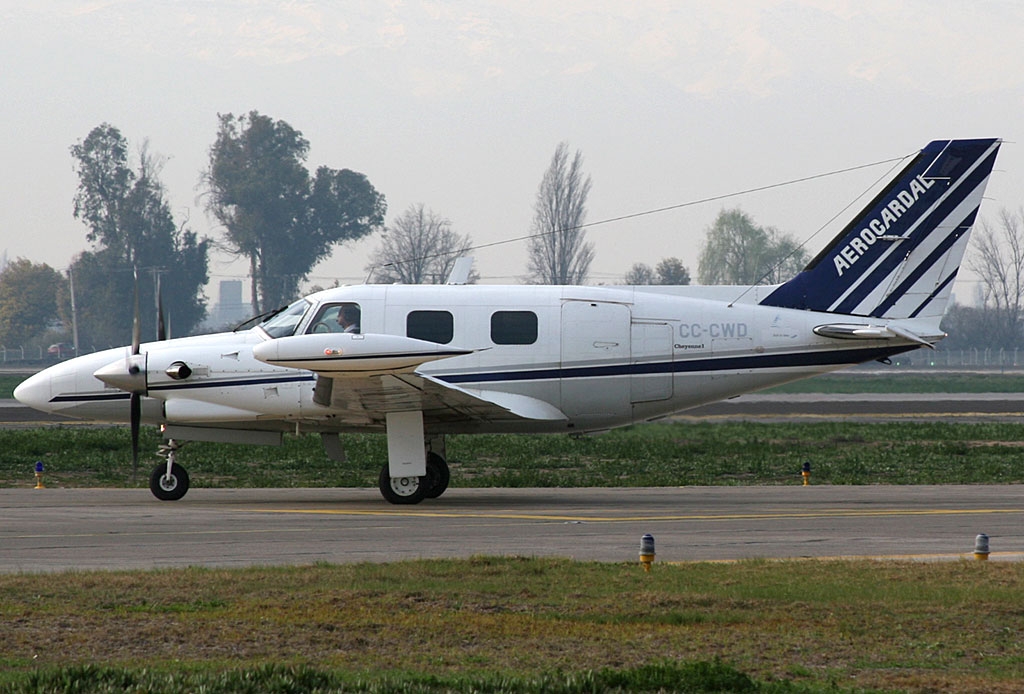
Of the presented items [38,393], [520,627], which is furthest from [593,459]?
[520,627]

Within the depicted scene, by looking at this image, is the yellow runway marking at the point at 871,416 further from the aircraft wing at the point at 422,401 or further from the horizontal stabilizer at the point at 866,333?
the aircraft wing at the point at 422,401

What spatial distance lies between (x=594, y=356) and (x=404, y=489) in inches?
153

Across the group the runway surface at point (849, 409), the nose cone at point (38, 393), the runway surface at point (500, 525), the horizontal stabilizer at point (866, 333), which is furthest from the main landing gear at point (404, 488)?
the runway surface at point (849, 409)

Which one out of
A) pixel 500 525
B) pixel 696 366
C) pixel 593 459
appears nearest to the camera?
pixel 500 525

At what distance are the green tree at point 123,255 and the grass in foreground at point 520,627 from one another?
93020mm

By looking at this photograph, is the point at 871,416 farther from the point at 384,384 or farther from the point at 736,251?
the point at 736,251

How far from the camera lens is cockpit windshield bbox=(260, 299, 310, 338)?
20266 mm

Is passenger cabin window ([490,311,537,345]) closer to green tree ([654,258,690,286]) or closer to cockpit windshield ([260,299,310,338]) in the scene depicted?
cockpit windshield ([260,299,310,338])

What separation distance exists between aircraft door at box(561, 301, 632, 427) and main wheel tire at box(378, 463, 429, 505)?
278cm

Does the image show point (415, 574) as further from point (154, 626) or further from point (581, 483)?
point (581, 483)

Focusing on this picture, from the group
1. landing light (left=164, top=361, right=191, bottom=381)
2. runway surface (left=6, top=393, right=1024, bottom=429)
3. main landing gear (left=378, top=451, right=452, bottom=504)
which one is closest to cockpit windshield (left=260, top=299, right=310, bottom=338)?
landing light (left=164, top=361, right=191, bottom=381)

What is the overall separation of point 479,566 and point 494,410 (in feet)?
25.5

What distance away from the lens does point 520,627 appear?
9.88 meters

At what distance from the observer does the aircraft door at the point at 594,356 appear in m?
20.8
